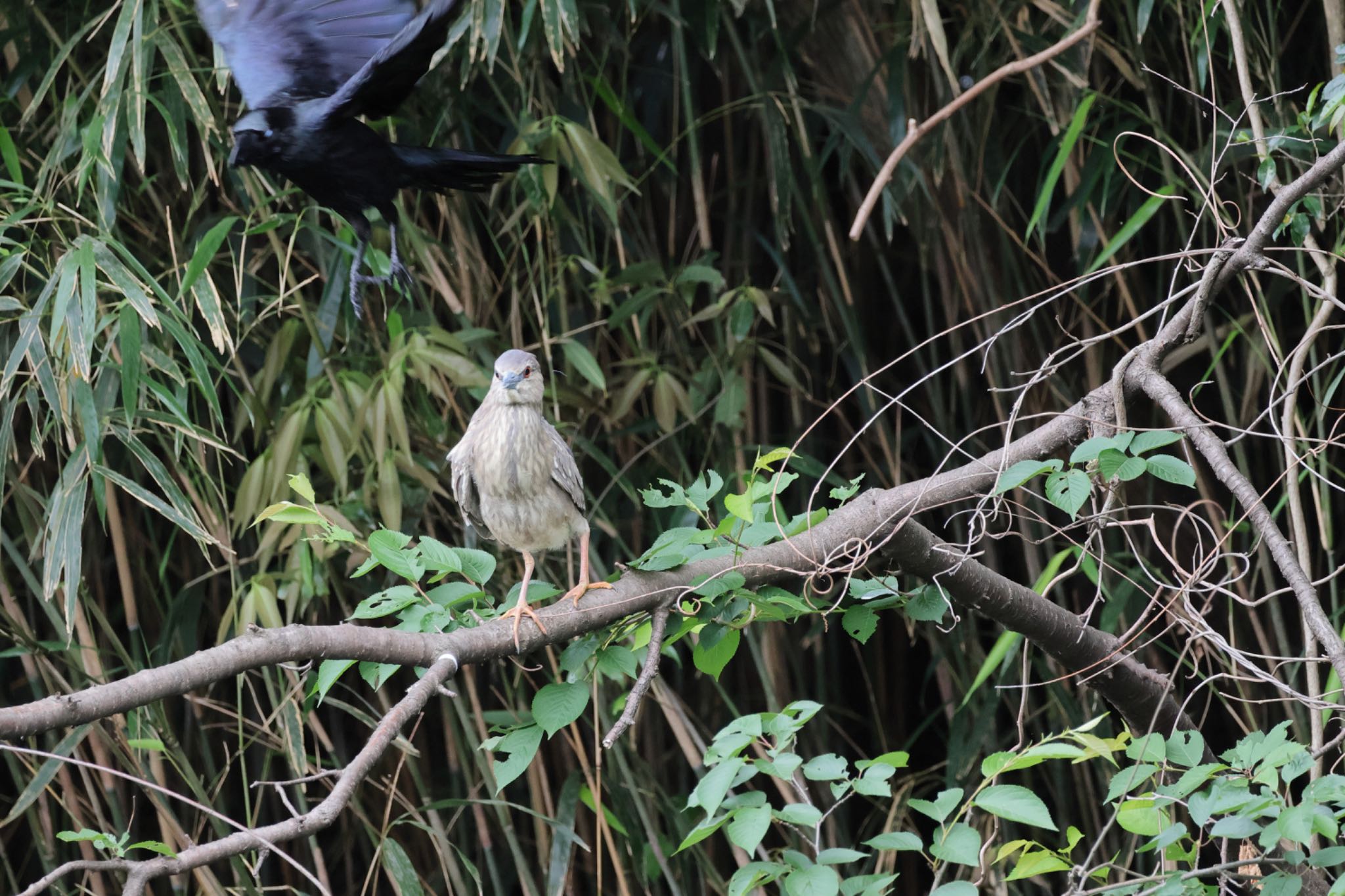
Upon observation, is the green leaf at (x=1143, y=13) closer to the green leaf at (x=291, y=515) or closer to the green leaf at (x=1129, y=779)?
the green leaf at (x=1129, y=779)

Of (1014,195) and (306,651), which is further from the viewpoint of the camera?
(1014,195)

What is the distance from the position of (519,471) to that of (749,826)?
0.93 meters

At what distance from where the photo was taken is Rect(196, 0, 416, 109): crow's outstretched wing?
7.78 feet

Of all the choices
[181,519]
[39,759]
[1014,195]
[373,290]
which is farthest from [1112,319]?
[39,759]

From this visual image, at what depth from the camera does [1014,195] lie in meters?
3.21

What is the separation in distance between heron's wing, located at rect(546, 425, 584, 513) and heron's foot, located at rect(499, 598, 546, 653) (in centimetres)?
46

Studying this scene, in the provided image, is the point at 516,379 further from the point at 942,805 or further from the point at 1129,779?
the point at 1129,779

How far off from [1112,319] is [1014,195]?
364mm

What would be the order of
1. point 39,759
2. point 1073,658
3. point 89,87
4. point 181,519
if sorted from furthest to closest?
point 39,759, point 89,87, point 181,519, point 1073,658

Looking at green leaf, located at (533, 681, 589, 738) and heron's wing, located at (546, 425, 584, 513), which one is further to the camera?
heron's wing, located at (546, 425, 584, 513)

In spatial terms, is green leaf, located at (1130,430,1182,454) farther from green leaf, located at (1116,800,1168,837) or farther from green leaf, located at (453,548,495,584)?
green leaf, located at (453,548,495,584)

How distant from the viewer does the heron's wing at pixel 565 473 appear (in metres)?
2.29

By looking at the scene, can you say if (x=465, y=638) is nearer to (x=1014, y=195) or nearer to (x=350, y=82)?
(x=350, y=82)

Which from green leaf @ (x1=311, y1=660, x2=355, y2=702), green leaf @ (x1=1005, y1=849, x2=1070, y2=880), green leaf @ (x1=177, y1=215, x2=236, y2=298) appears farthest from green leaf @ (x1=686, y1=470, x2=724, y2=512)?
green leaf @ (x1=177, y1=215, x2=236, y2=298)
